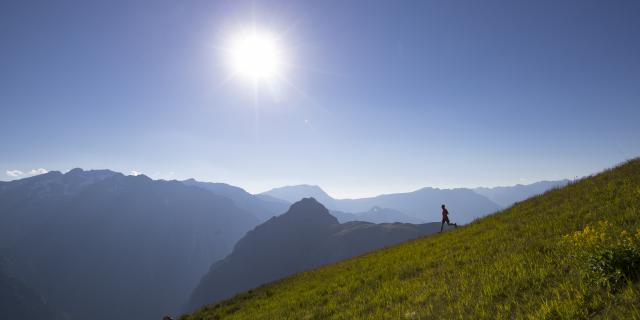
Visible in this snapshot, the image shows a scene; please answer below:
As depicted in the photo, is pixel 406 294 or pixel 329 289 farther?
pixel 329 289

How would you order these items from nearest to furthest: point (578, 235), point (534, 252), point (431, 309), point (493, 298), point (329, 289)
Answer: point (493, 298) < point (431, 309) < point (578, 235) < point (534, 252) < point (329, 289)

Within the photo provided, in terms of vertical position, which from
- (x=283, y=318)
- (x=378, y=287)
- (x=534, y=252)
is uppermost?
(x=534, y=252)

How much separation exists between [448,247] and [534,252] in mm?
6430

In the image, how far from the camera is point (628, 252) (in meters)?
6.59

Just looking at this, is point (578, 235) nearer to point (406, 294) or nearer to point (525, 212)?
point (406, 294)

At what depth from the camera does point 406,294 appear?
36.9 ft

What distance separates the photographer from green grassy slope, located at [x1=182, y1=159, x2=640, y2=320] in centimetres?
686

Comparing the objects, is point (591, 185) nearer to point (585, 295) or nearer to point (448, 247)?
point (448, 247)

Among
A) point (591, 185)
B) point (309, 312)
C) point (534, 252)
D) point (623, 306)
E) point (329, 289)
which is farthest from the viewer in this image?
point (591, 185)

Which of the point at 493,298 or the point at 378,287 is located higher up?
the point at 493,298

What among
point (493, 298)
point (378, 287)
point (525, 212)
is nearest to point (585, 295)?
point (493, 298)

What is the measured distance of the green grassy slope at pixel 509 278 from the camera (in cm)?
686

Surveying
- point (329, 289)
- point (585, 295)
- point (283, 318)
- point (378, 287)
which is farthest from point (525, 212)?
point (283, 318)

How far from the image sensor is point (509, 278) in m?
9.12
